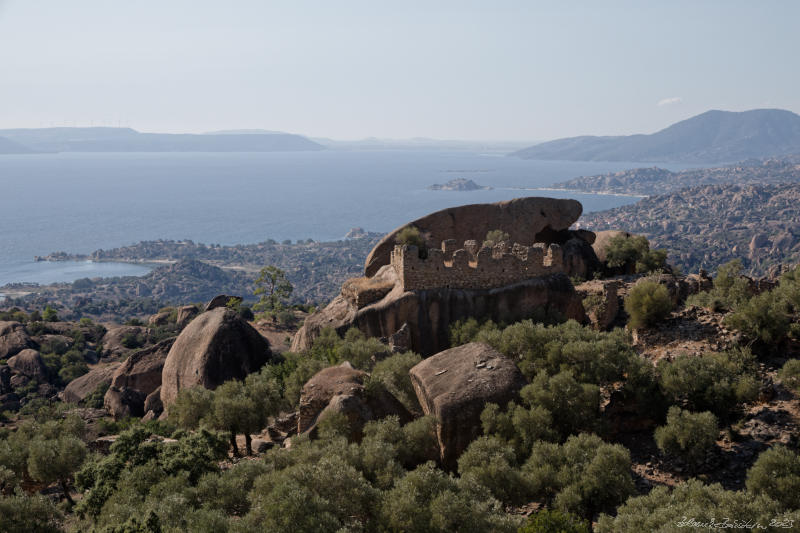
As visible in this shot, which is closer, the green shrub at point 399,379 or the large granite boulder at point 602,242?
the green shrub at point 399,379

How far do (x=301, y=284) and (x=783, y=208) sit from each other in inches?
5237

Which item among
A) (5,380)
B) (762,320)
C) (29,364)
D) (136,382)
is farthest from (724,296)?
(29,364)

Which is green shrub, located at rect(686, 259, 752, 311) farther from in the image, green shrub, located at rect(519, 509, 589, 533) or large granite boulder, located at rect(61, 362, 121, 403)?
large granite boulder, located at rect(61, 362, 121, 403)

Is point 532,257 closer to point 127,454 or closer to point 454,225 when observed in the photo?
point 454,225

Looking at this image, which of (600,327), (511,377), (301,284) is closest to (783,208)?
(301,284)

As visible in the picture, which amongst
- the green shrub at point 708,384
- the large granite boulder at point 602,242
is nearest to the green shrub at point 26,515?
the green shrub at point 708,384

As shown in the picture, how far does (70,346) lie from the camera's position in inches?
2087

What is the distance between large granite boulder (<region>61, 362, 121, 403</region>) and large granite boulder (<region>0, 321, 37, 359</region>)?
8663mm

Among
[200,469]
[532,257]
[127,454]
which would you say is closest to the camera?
[200,469]

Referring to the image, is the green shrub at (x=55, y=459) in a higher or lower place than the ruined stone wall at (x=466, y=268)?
lower

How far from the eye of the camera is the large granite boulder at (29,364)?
46.8m

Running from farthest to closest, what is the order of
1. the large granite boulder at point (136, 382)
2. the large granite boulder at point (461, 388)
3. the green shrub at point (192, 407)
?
the large granite boulder at point (136, 382)
the green shrub at point (192, 407)
the large granite boulder at point (461, 388)

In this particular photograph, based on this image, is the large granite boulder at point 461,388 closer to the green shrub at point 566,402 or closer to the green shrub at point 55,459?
the green shrub at point 566,402

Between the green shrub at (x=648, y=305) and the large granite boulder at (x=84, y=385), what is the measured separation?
35.2 meters
